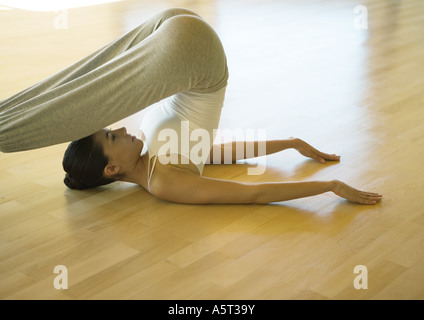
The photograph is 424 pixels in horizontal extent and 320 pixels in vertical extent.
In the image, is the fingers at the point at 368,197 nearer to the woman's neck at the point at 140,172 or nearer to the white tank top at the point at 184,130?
the white tank top at the point at 184,130

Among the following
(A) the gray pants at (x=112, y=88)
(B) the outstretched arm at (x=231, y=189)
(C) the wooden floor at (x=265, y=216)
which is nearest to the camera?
(C) the wooden floor at (x=265, y=216)

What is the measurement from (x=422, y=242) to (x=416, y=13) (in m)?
3.90

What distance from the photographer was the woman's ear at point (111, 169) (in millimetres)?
2076

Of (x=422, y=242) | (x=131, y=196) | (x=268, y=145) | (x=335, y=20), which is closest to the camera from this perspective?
(x=422, y=242)

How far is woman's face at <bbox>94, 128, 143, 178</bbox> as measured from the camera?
2.05 m

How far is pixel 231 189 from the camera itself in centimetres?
203

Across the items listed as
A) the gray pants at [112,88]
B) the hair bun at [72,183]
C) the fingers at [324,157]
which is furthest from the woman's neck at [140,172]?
the fingers at [324,157]

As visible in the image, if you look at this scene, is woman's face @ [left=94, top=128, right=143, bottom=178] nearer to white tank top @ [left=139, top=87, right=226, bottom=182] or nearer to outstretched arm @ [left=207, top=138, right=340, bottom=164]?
white tank top @ [left=139, top=87, right=226, bottom=182]

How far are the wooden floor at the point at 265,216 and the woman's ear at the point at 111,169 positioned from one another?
121 mm

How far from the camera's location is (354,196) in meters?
2.08

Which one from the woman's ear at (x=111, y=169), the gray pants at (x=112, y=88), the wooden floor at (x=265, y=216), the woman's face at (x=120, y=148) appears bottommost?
the wooden floor at (x=265, y=216)

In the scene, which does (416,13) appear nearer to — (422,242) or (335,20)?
(335,20)
